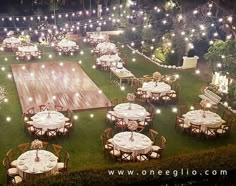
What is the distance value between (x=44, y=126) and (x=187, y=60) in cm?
1117

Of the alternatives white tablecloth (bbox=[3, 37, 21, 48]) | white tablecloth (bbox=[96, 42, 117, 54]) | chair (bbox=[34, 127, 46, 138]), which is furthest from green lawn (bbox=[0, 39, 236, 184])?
white tablecloth (bbox=[3, 37, 21, 48])

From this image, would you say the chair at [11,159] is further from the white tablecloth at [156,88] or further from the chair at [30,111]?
the white tablecloth at [156,88]

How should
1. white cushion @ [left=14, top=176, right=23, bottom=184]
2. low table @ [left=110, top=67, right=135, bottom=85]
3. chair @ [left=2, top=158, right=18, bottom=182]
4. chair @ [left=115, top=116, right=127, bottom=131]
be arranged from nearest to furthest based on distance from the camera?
white cushion @ [left=14, top=176, right=23, bottom=184]
chair @ [left=2, top=158, right=18, bottom=182]
chair @ [left=115, top=116, right=127, bottom=131]
low table @ [left=110, top=67, right=135, bottom=85]

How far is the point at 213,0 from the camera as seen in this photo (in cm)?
2170

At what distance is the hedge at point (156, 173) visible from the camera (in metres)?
8.23

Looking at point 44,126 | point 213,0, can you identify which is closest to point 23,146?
point 44,126

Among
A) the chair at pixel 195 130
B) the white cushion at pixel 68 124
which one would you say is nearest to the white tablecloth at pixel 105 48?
the white cushion at pixel 68 124

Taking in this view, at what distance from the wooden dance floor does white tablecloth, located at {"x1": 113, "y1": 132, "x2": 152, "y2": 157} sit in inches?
162

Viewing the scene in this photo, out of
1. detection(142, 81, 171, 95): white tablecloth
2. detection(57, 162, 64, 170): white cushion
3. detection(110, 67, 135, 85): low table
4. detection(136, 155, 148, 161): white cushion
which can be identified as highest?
detection(110, 67, 135, 85): low table

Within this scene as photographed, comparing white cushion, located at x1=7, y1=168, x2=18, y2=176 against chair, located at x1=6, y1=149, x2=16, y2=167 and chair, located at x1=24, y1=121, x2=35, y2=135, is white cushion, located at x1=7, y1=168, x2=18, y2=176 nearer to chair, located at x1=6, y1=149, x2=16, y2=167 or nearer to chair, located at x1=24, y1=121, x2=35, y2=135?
chair, located at x1=6, y1=149, x2=16, y2=167

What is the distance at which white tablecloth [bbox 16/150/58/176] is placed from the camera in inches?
415

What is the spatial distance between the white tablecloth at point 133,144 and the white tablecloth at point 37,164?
205 cm

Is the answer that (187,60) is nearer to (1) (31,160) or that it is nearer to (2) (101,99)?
(2) (101,99)

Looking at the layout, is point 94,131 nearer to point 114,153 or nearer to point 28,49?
point 114,153
